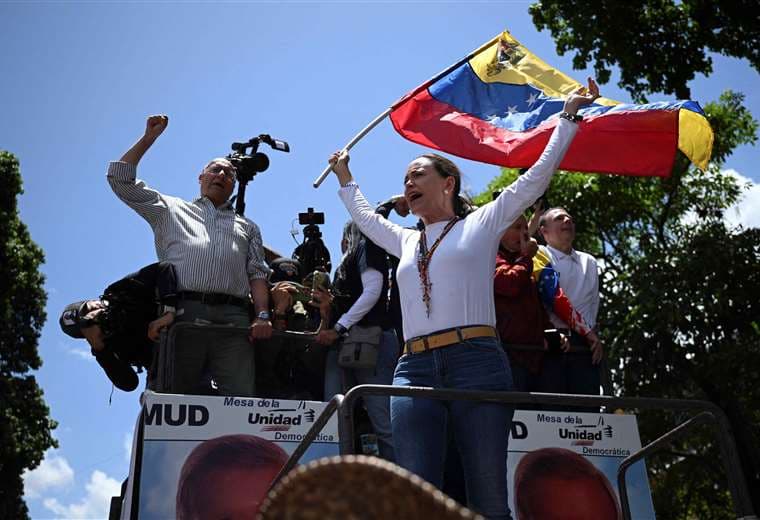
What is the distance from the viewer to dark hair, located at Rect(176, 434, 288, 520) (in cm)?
450

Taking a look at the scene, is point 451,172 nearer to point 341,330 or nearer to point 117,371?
point 341,330

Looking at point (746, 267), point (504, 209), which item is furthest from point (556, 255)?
point (746, 267)

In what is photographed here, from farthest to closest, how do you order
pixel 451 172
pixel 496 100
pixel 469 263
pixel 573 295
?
pixel 496 100
pixel 573 295
pixel 451 172
pixel 469 263

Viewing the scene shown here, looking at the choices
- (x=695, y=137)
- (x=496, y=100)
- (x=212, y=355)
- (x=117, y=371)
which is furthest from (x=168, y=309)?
(x=695, y=137)

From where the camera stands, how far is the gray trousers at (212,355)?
16.8 feet

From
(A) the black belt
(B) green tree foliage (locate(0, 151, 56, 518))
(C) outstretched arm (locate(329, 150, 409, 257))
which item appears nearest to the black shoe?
(A) the black belt

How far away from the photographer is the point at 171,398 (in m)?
4.61

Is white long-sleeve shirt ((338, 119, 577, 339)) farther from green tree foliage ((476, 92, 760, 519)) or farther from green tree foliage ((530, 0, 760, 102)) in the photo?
green tree foliage ((476, 92, 760, 519))

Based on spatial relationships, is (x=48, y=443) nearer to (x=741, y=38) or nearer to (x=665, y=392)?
(x=665, y=392)

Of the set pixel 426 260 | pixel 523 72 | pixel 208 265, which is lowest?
pixel 426 260

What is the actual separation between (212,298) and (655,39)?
33.9ft

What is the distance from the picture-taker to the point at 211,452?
15.2 feet

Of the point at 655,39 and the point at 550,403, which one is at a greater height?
the point at 655,39

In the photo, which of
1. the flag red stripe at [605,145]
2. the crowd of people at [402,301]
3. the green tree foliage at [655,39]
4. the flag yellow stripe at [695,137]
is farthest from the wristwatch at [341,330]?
the green tree foliage at [655,39]
